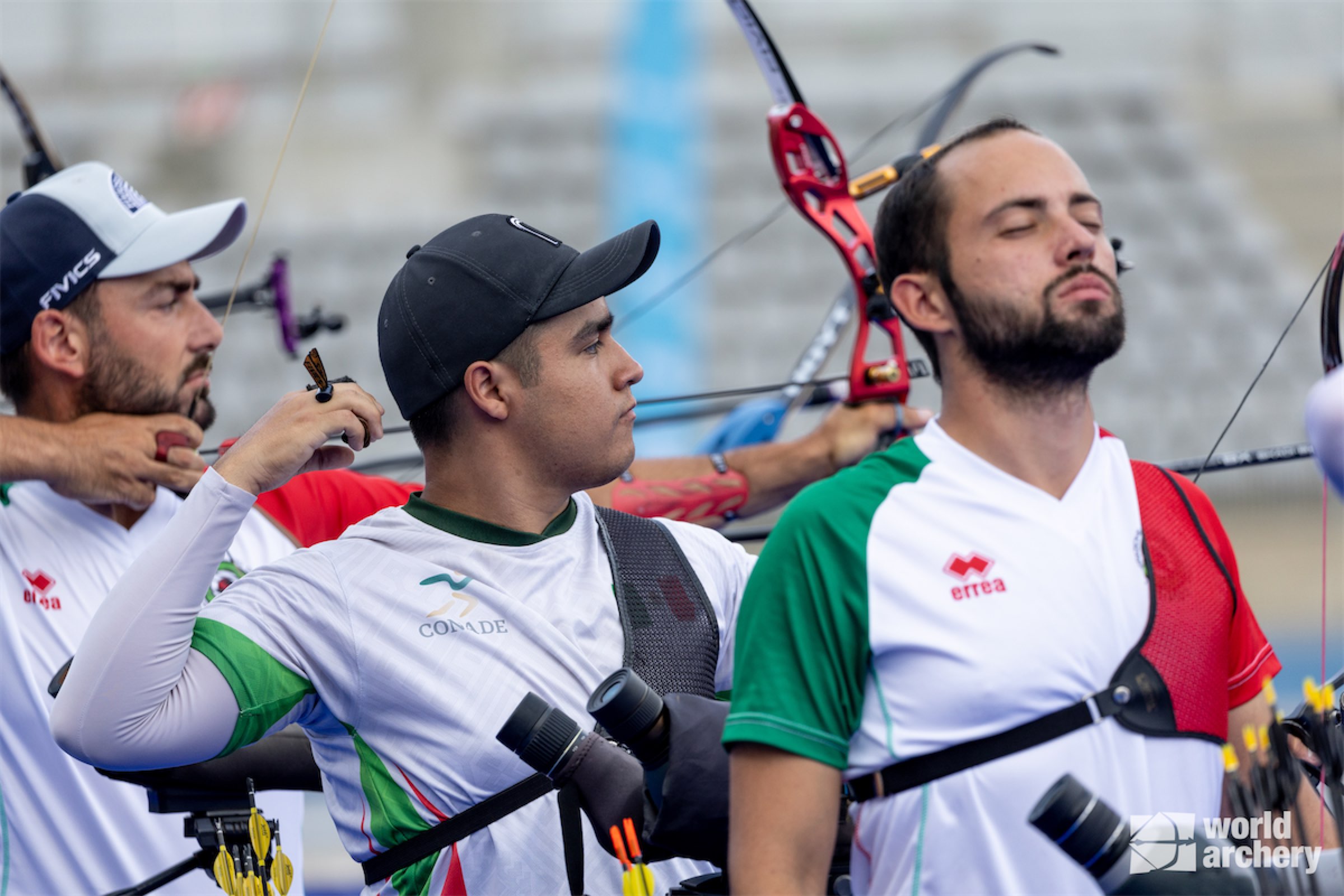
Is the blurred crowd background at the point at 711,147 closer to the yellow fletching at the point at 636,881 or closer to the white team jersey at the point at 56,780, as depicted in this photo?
the white team jersey at the point at 56,780

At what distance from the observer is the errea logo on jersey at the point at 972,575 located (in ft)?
4.32

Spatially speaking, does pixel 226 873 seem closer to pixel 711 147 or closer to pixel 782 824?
pixel 782 824

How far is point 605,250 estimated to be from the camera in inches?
73.4

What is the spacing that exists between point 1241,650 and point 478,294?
94cm

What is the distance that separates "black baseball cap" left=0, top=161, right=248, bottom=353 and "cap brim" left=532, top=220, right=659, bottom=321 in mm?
834

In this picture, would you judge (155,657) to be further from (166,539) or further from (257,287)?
(257,287)

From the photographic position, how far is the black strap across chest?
64.5 inches

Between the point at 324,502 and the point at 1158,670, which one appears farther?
the point at 324,502

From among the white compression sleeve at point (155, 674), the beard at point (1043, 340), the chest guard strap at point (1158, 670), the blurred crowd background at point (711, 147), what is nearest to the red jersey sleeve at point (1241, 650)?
the chest guard strap at point (1158, 670)

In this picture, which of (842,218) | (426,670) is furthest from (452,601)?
(842,218)

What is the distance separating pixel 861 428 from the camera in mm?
2711

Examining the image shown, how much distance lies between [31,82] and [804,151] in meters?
11.5

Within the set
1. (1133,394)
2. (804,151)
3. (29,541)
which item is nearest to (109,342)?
(29,541)

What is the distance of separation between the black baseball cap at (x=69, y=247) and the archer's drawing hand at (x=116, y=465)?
0.25 meters
